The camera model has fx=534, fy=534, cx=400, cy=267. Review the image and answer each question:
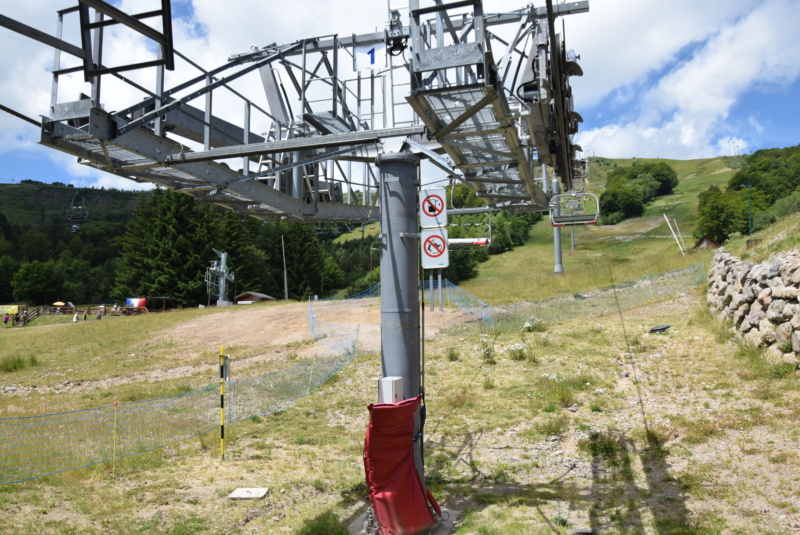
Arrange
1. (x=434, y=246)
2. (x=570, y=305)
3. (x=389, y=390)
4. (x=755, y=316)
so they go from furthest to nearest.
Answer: (x=570, y=305) → (x=755, y=316) → (x=434, y=246) → (x=389, y=390)

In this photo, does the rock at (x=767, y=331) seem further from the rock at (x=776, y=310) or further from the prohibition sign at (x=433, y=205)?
the prohibition sign at (x=433, y=205)

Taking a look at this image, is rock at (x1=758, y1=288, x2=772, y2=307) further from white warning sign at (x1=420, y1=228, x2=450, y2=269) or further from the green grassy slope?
the green grassy slope

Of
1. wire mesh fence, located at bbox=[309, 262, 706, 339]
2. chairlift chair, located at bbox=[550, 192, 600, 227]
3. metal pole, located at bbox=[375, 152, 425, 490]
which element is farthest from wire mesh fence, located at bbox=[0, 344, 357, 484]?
chairlift chair, located at bbox=[550, 192, 600, 227]

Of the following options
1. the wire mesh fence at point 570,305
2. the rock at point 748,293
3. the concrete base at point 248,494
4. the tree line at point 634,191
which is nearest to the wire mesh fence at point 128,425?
the concrete base at point 248,494

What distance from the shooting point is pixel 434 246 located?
6340mm

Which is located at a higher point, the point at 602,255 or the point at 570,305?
the point at 602,255

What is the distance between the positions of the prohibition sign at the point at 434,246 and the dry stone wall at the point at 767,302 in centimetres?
889

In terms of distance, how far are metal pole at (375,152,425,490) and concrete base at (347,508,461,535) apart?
902 mm

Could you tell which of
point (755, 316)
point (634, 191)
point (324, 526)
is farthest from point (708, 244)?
point (634, 191)

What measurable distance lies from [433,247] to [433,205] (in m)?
0.50

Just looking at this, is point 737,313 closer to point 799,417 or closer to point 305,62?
point 799,417

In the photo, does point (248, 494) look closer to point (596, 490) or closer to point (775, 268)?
point (596, 490)

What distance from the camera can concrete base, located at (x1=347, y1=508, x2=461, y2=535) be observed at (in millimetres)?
5891

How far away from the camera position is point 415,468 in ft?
19.7
